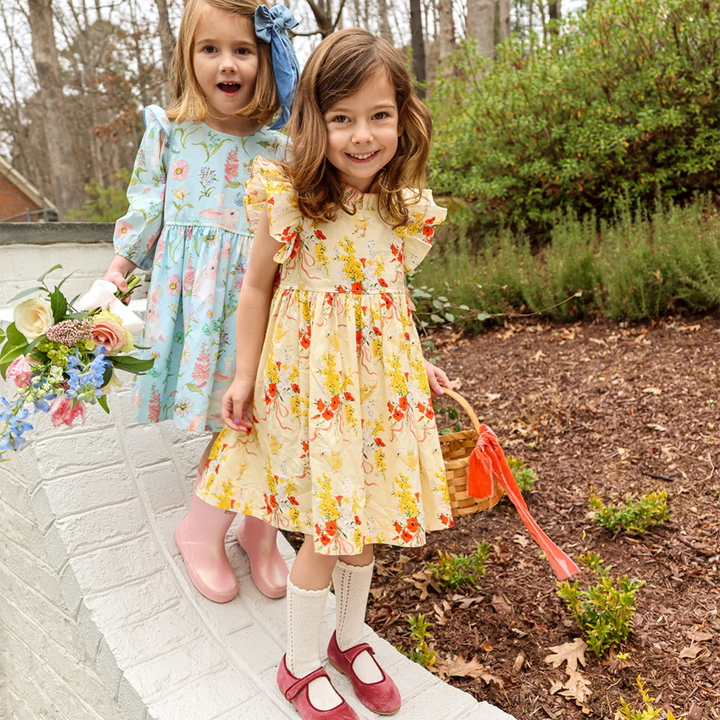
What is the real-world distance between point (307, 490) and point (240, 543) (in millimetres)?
725

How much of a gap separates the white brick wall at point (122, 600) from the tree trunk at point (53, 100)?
809cm

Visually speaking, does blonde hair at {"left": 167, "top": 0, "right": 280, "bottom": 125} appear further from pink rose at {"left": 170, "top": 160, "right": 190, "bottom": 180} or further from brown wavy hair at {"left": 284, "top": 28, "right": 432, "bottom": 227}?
brown wavy hair at {"left": 284, "top": 28, "right": 432, "bottom": 227}

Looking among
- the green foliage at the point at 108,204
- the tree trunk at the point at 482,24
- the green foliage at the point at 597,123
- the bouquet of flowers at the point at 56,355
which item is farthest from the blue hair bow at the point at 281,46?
the green foliage at the point at 108,204

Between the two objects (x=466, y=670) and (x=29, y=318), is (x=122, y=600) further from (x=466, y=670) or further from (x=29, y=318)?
(x=466, y=670)

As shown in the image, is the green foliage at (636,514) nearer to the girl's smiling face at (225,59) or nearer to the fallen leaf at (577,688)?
the fallen leaf at (577,688)

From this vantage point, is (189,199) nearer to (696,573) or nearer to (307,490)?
(307,490)

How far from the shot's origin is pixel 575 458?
125 inches

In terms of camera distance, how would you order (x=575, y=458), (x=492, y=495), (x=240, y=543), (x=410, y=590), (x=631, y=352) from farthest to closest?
(x=631, y=352) → (x=575, y=458) → (x=410, y=590) → (x=240, y=543) → (x=492, y=495)

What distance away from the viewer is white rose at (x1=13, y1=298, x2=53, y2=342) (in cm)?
153

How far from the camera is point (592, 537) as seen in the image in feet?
8.66

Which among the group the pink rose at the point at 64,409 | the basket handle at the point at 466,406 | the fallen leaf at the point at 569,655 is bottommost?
the fallen leaf at the point at 569,655

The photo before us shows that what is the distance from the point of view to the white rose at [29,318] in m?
1.53

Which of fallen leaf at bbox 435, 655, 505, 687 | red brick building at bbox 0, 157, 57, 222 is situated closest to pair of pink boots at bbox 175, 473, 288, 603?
fallen leaf at bbox 435, 655, 505, 687

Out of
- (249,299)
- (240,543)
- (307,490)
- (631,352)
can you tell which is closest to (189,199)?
(249,299)
